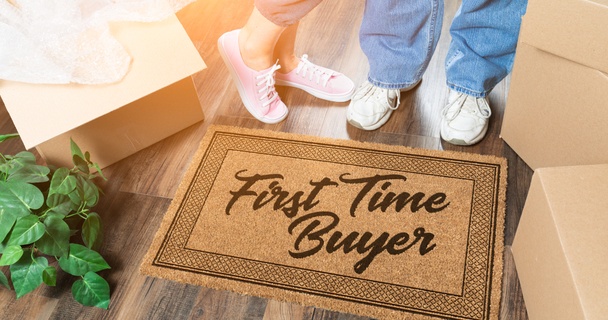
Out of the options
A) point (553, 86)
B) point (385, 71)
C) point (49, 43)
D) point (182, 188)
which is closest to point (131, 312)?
point (182, 188)

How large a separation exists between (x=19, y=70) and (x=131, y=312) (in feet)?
1.78

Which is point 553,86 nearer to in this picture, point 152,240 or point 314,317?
point 314,317

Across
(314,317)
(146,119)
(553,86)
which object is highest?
(553,86)

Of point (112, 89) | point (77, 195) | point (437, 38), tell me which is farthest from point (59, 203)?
point (437, 38)

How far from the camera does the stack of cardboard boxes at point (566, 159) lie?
0.81 m

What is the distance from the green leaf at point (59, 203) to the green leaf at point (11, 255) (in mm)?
96

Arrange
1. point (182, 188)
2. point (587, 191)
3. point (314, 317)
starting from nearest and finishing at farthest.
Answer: point (587, 191)
point (314, 317)
point (182, 188)

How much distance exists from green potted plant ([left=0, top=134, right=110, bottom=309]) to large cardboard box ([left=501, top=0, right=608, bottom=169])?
2.97ft

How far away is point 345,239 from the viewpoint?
1.13 meters

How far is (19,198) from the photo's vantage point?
1004 millimetres

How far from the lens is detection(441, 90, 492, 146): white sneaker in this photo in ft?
4.11

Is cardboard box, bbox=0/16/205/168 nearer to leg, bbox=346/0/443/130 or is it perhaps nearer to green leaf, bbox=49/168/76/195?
green leaf, bbox=49/168/76/195

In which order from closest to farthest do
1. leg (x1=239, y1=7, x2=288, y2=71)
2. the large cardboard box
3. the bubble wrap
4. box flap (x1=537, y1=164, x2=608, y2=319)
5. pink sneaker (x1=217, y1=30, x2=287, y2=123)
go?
box flap (x1=537, y1=164, x2=608, y2=319)
the large cardboard box
the bubble wrap
leg (x1=239, y1=7, x2=288, y2=71)
pink sneaker (x1=217, y1=30, x2=287, y2=123)

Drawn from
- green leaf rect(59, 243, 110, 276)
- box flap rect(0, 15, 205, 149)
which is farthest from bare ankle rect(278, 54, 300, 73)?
green leaf rect(59, 243, 110, 276)
